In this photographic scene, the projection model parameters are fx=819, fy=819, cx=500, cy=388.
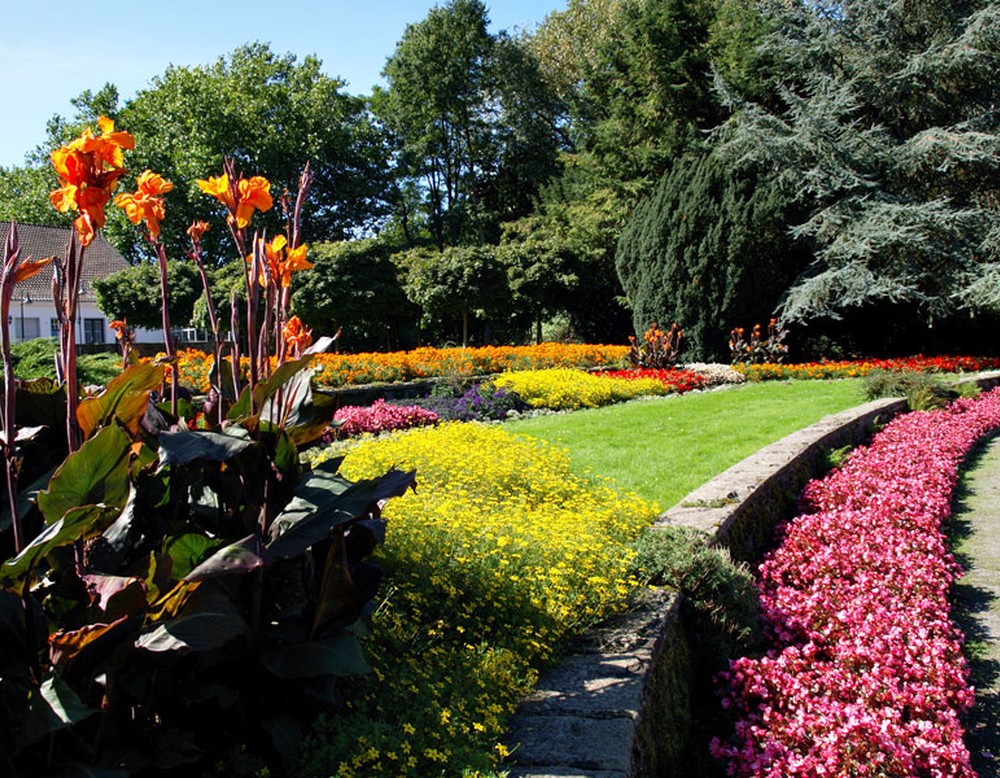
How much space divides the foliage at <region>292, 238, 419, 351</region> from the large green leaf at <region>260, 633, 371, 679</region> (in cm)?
2148

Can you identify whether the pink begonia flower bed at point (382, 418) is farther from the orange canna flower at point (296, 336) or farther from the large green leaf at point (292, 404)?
the large green leaf at point (292, 404)

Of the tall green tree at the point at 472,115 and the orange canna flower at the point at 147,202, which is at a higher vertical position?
the tall green tree at the point at 472,115

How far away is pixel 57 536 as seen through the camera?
154 centimetres

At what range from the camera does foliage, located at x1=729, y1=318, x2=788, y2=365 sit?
16766mm

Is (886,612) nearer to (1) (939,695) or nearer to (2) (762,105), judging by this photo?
(1) (939,695)

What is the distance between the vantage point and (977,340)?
61.0 ft

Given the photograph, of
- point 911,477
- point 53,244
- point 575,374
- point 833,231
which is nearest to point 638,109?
point 833,231

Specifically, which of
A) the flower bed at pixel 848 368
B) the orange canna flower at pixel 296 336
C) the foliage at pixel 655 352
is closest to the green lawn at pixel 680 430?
the flower bed at pixel 848 368

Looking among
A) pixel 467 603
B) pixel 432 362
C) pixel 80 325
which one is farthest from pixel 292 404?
pixel 80 325

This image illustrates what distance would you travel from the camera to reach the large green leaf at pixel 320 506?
1.80 metres

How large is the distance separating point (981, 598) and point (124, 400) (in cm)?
479

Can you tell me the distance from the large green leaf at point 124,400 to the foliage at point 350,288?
70.0 ft

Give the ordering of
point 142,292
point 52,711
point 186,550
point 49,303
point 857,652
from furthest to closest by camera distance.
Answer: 1. point 49,303
2. point 142,292
3. point 857,652
4. point 186,550
5. point 52,711

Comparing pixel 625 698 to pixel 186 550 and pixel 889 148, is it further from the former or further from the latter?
pixel 889 148
